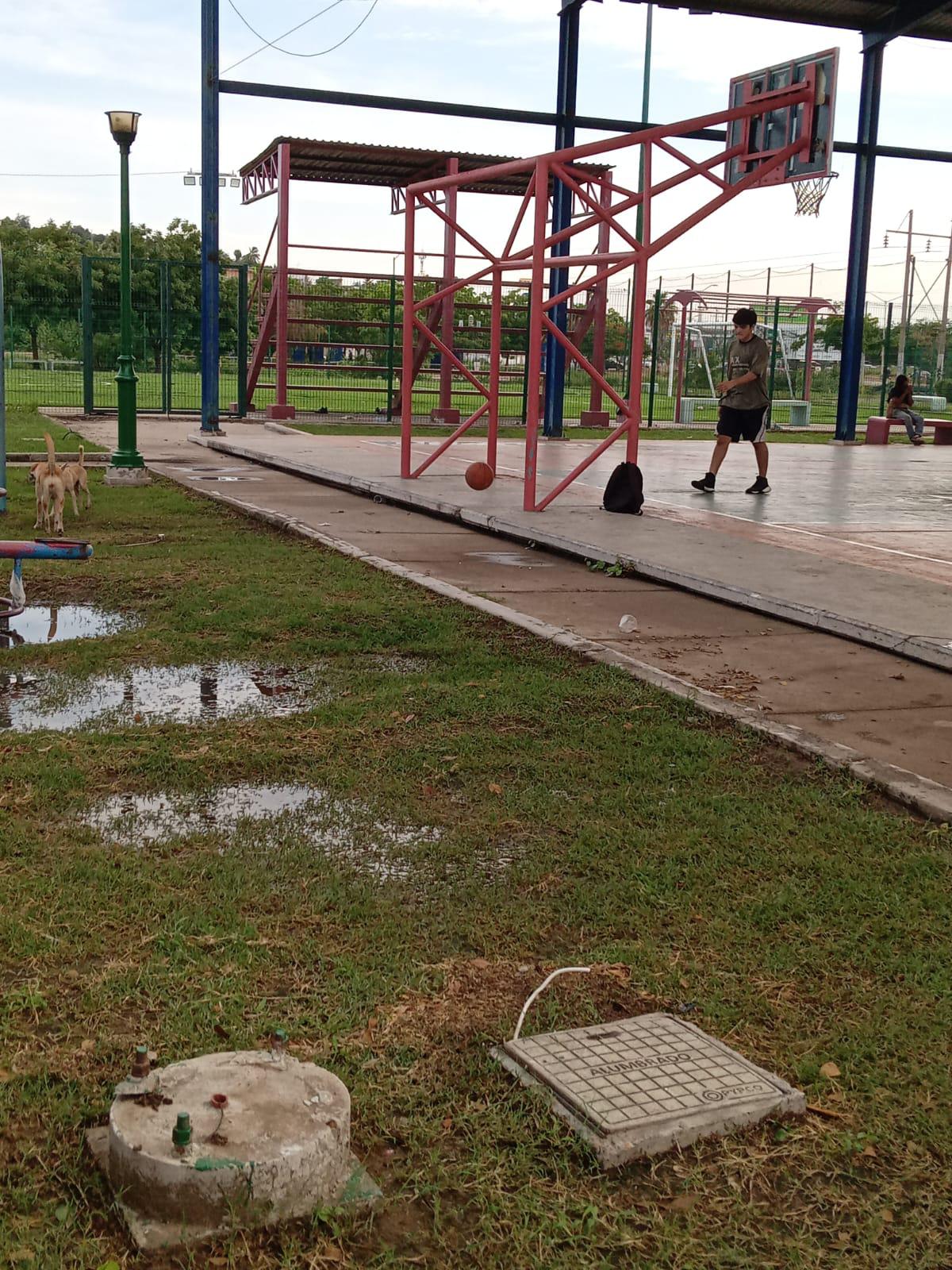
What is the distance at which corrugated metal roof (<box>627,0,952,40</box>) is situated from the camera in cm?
2198

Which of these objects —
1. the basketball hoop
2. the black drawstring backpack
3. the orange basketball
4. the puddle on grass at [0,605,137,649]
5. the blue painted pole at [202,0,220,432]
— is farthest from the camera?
the blue painted pole at [202,0,220,432]

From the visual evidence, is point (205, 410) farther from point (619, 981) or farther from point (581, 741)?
point (619, 981)

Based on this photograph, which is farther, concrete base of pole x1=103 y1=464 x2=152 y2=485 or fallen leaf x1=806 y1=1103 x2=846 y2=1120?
concrete base of pole x1=103 y1=464 x2=152 y2=485

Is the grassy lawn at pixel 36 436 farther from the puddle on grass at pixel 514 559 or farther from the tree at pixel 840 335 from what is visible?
the tree at pixel 840 335

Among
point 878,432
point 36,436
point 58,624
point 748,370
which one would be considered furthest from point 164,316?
point 58,624

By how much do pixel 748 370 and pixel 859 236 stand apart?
1395 centimetres

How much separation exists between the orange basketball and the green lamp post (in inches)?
144

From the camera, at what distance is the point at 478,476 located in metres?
13.3

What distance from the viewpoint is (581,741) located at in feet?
17.0

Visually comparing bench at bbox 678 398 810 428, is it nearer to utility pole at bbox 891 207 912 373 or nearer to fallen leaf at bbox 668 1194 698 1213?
utility pole at bbox 891 207 912 373

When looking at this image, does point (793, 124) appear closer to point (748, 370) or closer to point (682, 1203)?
point (748, 370)

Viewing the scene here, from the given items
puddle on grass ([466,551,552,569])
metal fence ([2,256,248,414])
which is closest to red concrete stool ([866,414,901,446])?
metal fence ([2,256,248,414])

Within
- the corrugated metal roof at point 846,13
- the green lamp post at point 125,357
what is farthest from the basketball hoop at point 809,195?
the green lamp post at point 125,357

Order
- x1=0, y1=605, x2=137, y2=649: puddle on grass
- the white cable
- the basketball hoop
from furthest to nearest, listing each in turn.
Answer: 1. the basketball hoop
2. x1=0, y1=605, x2=137, y2=649: puddle on grass
3. the white cable
